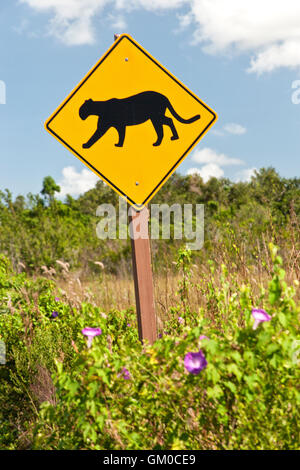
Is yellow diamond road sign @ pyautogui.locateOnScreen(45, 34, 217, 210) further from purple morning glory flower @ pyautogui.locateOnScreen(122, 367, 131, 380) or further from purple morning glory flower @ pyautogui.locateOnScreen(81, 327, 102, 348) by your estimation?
purple morning glory flower @ pyautogui.locateOnScreen(122, 367, 131, 380)

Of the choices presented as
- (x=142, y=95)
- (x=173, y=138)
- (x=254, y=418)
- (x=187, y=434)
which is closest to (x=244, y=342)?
(x=254, y=418)

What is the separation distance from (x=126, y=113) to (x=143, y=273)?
1.17m

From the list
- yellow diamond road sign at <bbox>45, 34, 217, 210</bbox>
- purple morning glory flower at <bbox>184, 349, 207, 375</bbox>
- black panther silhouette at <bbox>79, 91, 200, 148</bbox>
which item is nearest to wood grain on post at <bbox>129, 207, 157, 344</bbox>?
yellow diamond road sign at <bbox>45, 34, 217, 210</bbox>

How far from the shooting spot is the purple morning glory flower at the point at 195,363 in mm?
1892

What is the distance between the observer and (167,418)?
207 cm

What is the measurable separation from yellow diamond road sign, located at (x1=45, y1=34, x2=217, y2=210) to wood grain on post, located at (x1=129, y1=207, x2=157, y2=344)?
4.4 inches

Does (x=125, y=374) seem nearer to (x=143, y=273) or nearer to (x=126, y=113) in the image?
(x=143, y=273)

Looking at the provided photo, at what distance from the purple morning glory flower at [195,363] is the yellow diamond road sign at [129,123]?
1475 millimetres

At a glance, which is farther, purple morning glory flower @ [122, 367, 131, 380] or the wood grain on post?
the wood grain on post

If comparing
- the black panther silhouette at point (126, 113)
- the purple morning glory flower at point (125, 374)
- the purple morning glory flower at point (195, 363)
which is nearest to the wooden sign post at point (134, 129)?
the black panther silhouette at point (126, 113)

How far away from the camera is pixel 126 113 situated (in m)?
3.20

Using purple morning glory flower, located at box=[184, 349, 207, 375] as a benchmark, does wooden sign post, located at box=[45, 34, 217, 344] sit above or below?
above

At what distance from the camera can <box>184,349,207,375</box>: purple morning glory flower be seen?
1892 millimetres

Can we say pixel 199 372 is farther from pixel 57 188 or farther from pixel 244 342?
pixel 57 188
